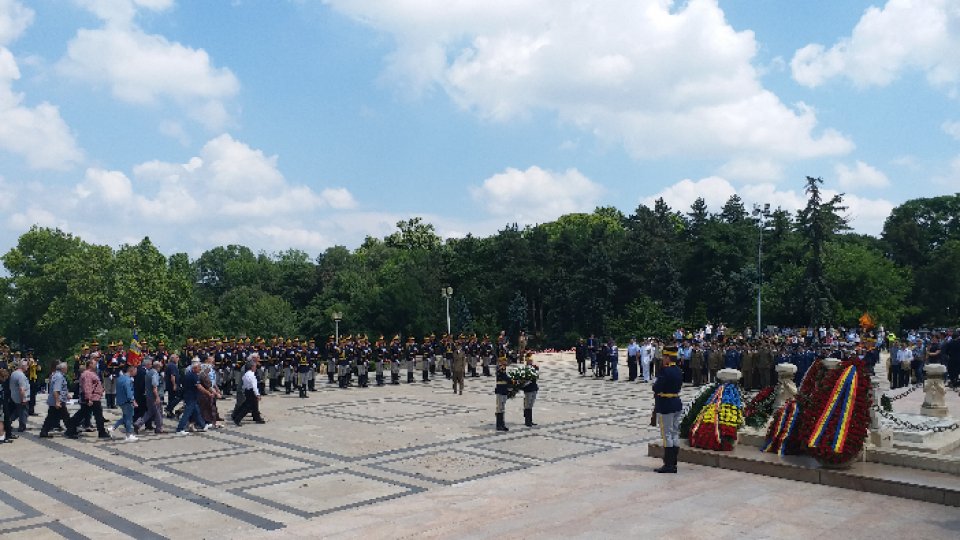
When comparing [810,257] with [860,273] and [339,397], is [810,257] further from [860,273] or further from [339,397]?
[339,397]

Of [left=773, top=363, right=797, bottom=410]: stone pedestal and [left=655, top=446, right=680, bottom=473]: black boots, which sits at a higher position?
[left=773, top=363, right=797, bottom=410]: stone pedestal

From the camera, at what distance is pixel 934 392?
547 inches

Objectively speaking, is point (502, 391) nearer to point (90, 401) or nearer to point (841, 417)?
point (841, 417)

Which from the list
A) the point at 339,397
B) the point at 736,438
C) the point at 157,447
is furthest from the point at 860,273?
the point at 157,447

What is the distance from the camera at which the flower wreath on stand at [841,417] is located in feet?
31.6

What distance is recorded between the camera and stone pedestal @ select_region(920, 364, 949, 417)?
1353 centimetres

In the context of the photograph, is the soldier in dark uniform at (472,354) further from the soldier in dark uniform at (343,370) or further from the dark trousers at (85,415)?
the dark trousers at (85,415)

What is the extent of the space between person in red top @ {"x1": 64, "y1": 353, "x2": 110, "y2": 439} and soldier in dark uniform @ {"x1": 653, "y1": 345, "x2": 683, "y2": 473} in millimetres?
10691

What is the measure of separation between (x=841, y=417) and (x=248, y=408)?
12079 mm

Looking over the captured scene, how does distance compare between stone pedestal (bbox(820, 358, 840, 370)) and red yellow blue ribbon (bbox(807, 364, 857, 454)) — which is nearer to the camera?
red yellow blue ribbon (bbox(807, 364, 857, 454))

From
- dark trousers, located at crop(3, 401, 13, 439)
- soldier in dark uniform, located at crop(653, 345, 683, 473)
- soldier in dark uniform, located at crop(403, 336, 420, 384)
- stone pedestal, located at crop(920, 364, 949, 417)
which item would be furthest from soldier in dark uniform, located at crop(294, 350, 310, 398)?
stone pedestal, located at crop(920, 364, 949, 417)

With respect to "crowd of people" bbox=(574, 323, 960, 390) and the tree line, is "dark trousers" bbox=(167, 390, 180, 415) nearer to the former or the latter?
"crowd of people" bbox=(574, 323, 960, 390)

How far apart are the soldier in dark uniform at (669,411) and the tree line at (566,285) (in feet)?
120

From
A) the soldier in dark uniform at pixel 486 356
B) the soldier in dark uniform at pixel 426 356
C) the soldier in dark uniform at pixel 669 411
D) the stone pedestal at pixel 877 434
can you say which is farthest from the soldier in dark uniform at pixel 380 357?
the stone pedestal at pixel 877 434
